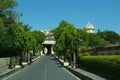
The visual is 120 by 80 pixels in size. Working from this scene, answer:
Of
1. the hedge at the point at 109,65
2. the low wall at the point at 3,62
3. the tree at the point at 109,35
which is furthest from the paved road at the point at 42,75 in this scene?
the tree at the point at 109,35

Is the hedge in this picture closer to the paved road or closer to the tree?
the paved road

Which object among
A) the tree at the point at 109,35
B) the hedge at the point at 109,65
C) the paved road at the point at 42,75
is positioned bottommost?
the paved road at the point at 42,75

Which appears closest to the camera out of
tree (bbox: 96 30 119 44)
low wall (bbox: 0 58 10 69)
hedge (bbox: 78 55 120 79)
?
hedge (bbox: 78 55 120 79)

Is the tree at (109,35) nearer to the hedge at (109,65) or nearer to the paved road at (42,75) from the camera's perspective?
the paved road at (42,75)

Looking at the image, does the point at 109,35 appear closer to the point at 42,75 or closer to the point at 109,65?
the point at 42,75

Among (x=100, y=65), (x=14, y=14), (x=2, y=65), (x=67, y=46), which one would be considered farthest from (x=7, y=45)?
(x=100, y=65)

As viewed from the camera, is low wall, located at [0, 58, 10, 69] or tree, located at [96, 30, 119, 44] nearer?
low wall, located at [0, 58, 10, 69]

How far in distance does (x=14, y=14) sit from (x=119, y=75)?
156ft

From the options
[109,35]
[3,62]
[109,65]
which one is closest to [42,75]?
[109,65]

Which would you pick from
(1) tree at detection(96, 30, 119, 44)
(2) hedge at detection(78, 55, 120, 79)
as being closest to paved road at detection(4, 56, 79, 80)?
(2) hedge at detection(78, 55, 120, 79)

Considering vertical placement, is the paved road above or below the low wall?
below

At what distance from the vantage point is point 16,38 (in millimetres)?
71375

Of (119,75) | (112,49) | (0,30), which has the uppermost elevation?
(0,30)

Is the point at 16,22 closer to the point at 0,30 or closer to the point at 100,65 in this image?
the point at 0,30
